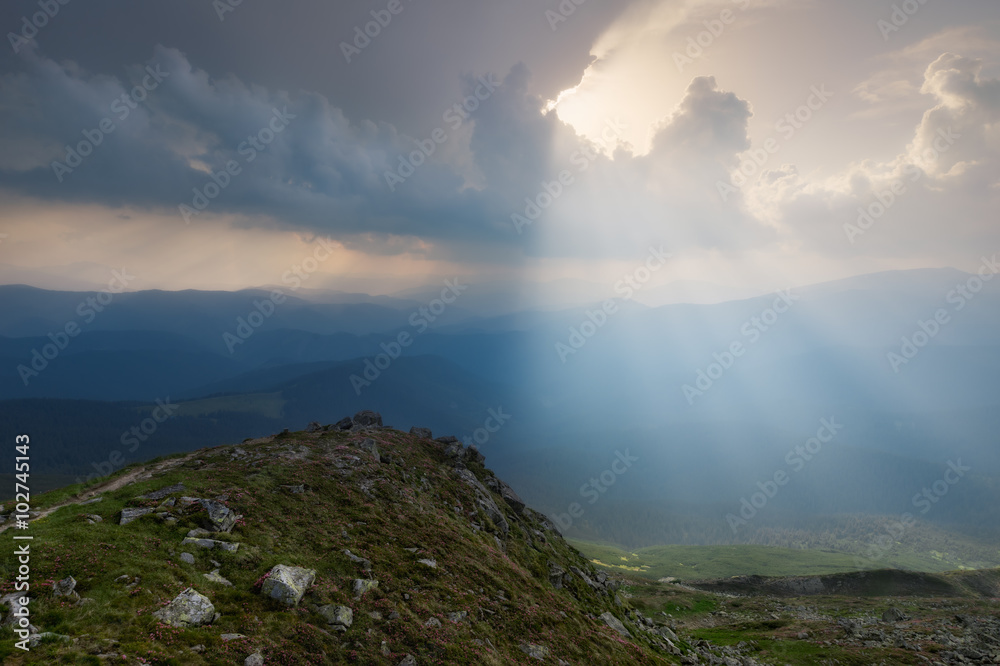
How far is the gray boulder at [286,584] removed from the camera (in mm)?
25641

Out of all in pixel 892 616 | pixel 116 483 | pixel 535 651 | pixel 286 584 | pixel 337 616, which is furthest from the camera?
pixel 892 616

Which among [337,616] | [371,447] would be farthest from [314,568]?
[371,447]

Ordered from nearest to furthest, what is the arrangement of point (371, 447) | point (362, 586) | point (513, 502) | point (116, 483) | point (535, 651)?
1. point (362, 586)
2. point (535, 651)
3. point (116, 483)
4. point (371, 447)
5. point (513, 502)

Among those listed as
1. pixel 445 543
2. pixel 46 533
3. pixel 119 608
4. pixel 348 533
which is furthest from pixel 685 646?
pixel 46 533

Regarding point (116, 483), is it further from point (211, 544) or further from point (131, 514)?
point (211, 544)

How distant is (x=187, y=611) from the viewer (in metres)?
21.9

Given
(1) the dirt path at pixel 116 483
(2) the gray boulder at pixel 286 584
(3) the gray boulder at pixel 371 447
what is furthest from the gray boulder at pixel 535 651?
(1) the dirt path at pixel 116 483

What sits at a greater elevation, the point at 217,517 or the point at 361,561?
the point at 217,517

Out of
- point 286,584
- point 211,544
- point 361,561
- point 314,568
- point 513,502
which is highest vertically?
point 513,502

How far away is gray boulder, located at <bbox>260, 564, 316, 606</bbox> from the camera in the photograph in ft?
84.1

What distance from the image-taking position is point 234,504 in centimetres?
3550

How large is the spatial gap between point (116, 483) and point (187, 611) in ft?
99.1

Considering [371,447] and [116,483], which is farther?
[371,447]

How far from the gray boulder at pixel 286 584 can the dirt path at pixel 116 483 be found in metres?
16.8
